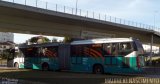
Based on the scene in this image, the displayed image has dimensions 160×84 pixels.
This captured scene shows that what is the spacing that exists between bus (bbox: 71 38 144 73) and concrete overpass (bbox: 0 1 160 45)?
10.00 m

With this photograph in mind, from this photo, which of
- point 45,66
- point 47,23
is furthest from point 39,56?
point 47,23

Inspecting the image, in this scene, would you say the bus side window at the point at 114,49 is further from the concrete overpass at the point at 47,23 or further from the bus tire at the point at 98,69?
the concrete overpass at the point at 47,23

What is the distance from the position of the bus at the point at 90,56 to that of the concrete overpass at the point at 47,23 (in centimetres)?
413

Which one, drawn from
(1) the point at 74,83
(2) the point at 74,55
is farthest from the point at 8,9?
(1) the point at 74,83

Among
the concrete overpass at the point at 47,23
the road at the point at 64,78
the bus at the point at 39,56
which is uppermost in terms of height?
the concrete overpass at the point at 47,23

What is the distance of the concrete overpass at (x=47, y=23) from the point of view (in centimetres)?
3822

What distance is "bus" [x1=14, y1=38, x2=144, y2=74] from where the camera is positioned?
26.2 meters

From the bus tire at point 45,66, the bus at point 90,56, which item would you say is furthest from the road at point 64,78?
the bus tire at point 45,66

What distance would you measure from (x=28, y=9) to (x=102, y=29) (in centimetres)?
2085

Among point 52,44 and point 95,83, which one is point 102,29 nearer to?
point 52,44

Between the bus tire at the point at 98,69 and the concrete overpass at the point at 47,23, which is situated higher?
the concrete overpass at the point at 47,23

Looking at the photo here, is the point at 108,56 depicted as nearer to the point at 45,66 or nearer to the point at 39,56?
the point at 45,66

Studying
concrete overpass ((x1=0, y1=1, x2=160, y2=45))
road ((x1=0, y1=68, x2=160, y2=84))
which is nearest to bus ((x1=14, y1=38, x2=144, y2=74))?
road ((x1=0, y1=68, x2=160, y2=84))

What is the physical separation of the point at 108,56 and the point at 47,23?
63.1 ft
